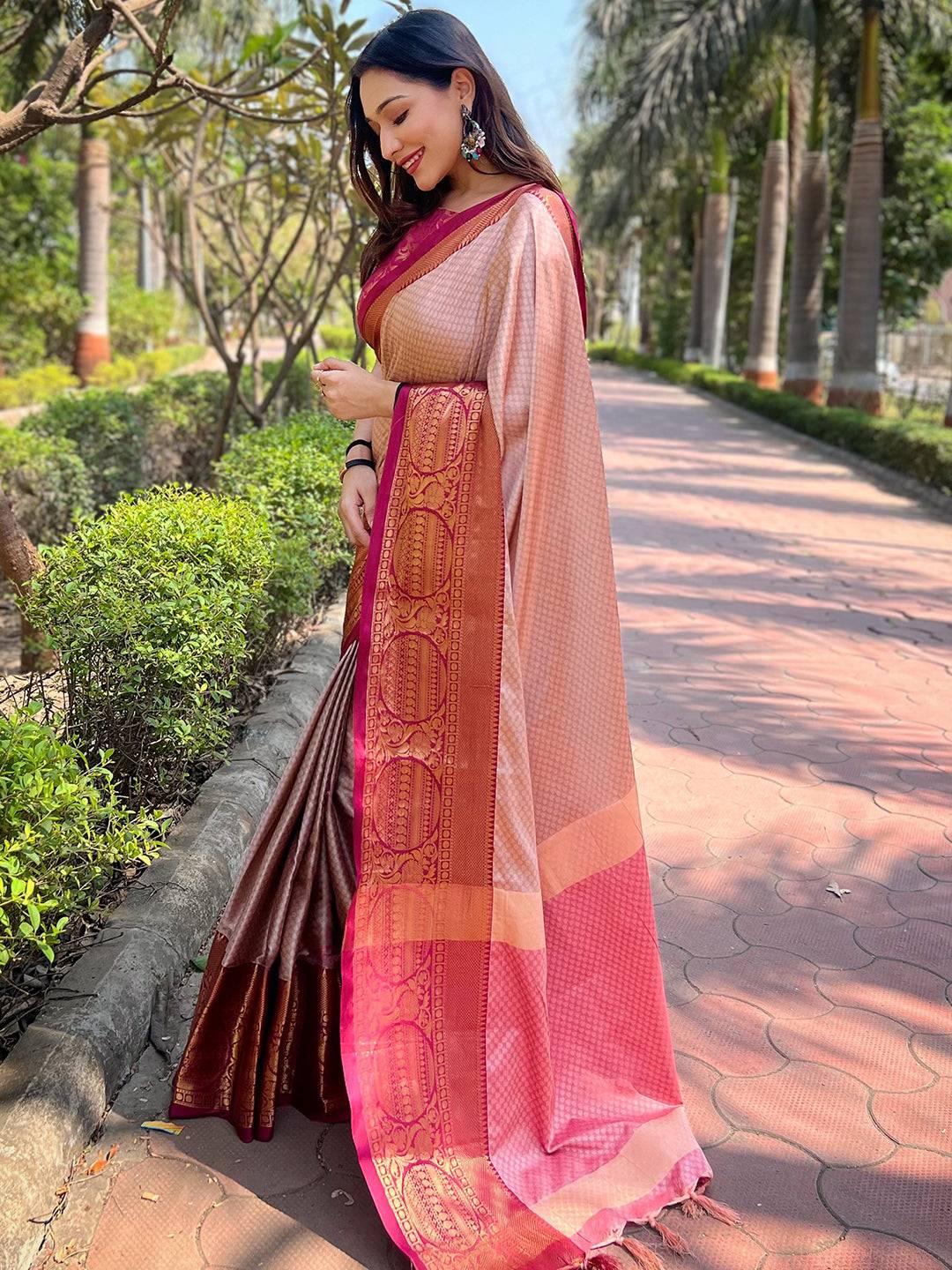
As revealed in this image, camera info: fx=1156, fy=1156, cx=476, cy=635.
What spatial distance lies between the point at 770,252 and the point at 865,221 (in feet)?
15.6

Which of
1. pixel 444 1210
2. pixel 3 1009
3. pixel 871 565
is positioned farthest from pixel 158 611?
pixel 871 565

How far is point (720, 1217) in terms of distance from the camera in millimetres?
1812

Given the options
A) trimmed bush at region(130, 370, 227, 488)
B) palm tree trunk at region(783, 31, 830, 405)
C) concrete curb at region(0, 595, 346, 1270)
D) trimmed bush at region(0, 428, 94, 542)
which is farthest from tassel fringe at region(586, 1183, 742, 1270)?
palm tree trunk at region(783, 31, 830, 405)

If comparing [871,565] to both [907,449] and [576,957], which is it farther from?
[576,957]

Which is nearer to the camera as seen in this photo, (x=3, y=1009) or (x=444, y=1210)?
(x=444, y=1210)

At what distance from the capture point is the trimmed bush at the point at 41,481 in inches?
219

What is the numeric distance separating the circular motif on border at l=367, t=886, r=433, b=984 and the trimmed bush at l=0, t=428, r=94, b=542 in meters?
4.20

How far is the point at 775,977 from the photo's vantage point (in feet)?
8.28

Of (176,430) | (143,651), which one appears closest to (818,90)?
(176,430)

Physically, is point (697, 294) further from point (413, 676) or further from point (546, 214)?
point (413, 676)

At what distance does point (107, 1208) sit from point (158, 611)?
4.46ft

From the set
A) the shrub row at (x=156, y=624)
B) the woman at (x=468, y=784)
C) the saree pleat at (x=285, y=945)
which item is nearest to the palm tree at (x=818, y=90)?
the shrub row at (x=156, y=624)

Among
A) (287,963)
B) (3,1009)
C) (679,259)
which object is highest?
(679,259)

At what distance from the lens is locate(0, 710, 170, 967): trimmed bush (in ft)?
5.95
